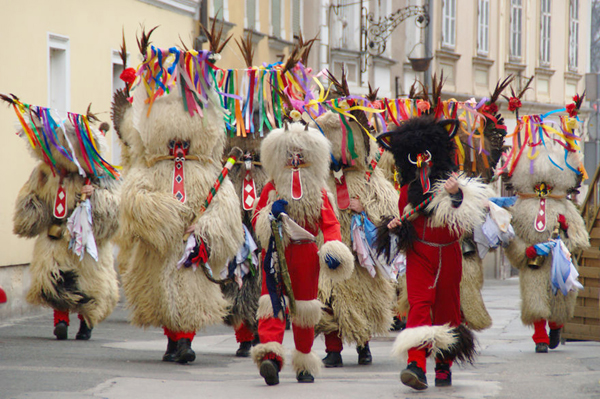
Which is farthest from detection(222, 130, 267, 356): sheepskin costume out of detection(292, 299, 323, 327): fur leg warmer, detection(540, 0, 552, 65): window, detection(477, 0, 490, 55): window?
detection(540, 0, 552, 65): window

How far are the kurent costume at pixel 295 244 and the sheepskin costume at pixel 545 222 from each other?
297 cm

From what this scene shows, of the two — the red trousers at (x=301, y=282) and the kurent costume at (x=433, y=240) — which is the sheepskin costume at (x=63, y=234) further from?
the kurent costume at (x=433, y=240)

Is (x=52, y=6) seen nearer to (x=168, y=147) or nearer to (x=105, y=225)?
(x=105, y=225)

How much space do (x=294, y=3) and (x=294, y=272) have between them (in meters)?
13.9

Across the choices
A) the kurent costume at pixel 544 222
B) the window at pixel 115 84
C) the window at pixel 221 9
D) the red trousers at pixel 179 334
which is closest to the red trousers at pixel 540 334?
the kurent costume at pixel 544 222

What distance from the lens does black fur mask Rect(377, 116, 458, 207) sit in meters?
7.23

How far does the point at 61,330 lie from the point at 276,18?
1114 cm

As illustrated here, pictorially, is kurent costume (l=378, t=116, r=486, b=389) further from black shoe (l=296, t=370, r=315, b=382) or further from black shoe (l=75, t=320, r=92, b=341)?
black shoe (l=75, t=320, r=92, b=341)

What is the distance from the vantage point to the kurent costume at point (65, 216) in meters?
9.60

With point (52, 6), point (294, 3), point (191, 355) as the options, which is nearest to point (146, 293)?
point (191, 355)

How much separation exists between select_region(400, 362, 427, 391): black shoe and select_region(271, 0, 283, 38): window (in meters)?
13.4

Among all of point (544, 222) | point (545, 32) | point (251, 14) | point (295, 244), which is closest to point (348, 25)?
point (251, 14)

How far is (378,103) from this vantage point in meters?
10.3

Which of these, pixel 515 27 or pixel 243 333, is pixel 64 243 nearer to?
pixel 243 333
